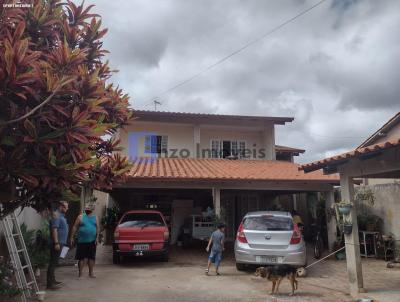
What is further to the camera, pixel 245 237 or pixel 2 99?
pixel 245 237

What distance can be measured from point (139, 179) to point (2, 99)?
8.73m

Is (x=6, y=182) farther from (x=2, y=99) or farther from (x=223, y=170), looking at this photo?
(x=223, y=170)

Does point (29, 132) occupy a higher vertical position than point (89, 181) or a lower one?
higher

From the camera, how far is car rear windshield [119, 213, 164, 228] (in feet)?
37.2

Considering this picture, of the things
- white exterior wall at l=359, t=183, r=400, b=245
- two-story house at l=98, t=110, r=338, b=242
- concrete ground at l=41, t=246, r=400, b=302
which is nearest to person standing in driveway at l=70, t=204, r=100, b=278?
concrete ground at l=41, t=246, r=400, b=302

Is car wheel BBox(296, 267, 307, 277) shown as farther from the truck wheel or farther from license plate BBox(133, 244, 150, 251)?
license plate BBox(133, 244, 150, 251)

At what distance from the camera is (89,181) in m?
4.93

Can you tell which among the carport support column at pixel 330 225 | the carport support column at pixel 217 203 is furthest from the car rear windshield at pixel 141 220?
the carport support column at pixel 330 225

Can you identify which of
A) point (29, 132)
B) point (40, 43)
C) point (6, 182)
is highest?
point (40, 43)

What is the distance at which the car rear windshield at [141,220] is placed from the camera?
11.3 metres

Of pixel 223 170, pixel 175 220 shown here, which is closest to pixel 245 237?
pixel 223 170

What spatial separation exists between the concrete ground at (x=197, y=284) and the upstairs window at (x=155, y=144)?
6.89m

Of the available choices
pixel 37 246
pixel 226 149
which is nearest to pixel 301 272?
pixel 37 246

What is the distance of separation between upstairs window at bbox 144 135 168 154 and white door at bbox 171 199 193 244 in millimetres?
2439
